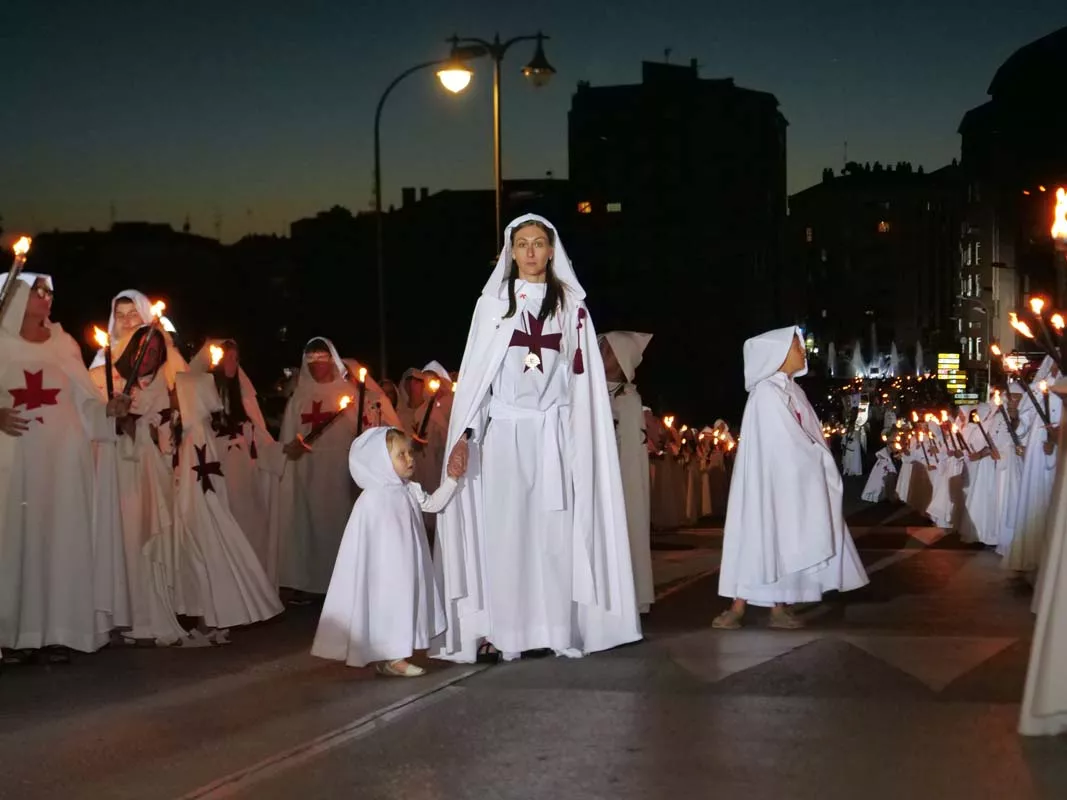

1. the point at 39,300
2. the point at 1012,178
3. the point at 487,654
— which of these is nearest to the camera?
the point at 487,654

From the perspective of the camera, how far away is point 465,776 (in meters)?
6.52

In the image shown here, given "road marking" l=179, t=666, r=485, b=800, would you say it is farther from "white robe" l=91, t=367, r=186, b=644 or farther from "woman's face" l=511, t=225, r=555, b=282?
"white robe" l=91, t=367, r=186, b=644

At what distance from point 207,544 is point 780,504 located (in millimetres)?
4071

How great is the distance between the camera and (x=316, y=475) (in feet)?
50.6

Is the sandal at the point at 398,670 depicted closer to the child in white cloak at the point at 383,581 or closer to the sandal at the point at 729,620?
the child in white cloak at the point at 383,581

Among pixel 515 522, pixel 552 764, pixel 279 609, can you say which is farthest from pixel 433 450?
pixel 552 764

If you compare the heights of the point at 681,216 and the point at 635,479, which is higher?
the point at 681,216

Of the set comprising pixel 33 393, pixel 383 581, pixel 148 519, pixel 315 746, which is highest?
pixel 33 393

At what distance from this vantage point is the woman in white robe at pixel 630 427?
12.1 meters

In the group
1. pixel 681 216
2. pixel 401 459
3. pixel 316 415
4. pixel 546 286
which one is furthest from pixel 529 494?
pixel 681 216

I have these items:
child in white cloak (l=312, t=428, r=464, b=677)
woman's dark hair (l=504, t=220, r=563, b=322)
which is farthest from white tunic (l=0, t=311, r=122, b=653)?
woman's dark hair (l=504, t=220, r=563, b=322)

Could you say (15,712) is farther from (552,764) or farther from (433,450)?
(433,450)

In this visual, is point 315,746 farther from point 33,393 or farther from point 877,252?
point 877,252

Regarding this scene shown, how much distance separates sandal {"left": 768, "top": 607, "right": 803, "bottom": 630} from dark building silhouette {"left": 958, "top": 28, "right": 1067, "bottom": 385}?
6597cm
